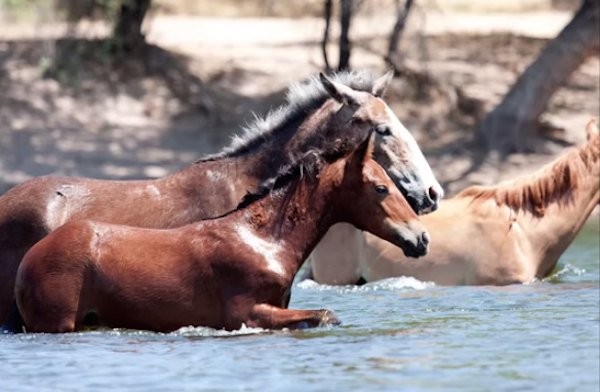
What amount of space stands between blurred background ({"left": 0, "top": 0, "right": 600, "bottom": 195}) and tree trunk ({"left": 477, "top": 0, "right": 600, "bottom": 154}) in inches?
0.7

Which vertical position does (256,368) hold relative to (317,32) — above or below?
below

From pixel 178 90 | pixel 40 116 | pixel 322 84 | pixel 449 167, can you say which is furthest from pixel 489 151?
pixel 322 84

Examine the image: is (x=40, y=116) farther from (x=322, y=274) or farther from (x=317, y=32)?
(x=322, y=274)

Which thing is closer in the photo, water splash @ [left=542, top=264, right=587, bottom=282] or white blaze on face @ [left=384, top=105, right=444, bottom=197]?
white blaze on face @ [left=384, top=105, right=444, bottom=197]

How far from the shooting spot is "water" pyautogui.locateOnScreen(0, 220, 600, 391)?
730 cm

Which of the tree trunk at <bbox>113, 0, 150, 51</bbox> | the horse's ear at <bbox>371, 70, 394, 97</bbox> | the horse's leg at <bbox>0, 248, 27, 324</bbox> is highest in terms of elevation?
the tree trunk at <bbox>113, 0, 150, 51</bbox>

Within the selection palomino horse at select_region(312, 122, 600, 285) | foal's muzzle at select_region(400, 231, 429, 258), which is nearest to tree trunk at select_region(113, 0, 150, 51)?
palomino horse at select_region(312, 122, 600, 285)

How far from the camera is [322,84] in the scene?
9.41m

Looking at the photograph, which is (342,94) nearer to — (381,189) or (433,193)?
(433,193)

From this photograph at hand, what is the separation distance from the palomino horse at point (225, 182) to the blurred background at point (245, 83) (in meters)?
8.09

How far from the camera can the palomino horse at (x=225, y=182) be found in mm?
9047

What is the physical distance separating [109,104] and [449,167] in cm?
500

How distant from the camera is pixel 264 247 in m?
8.58

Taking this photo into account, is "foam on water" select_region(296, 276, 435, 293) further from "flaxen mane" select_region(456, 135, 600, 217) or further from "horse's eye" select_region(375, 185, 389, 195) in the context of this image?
"horse's eye" select_region(375, 185, 389, 195)
